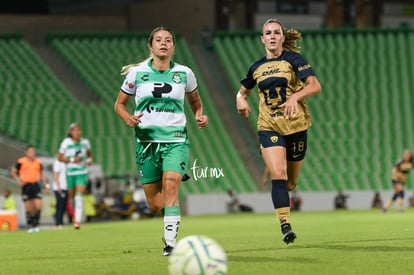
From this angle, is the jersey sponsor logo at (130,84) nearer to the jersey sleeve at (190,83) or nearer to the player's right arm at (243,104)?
the jersey sleeve at (190,83)

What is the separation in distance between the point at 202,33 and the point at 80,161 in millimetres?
23652

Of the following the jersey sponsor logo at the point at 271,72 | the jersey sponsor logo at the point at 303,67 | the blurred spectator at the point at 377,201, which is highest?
the jersey sponsor logo at the point at 303,67

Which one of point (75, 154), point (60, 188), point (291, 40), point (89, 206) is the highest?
point (291, 40)

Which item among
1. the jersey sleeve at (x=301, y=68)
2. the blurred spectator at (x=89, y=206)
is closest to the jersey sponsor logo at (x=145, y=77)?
the jersey sleeve at (x=301, y=68)

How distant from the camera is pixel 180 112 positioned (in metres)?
11.8

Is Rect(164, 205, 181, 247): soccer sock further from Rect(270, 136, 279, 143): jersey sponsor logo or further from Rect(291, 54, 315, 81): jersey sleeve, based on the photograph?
Rect(291, 54, 315, 81): jersey sleeve

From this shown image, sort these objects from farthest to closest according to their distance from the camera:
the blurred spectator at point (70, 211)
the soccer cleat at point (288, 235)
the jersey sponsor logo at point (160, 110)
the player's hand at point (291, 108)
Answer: the blurred spectator at point (70, 211) → the soccer cleat at point (288, 235) → the player's hand at point (291, 108) → the jersey sponsor logo at point (160, 110)

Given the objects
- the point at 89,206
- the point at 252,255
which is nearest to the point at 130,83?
the point at 252,255

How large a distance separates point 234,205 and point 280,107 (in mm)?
23955

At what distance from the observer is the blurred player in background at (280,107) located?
1282cm

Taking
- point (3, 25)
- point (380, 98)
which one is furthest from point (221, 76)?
point (3, 25)

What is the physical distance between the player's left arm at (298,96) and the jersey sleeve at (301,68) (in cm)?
7

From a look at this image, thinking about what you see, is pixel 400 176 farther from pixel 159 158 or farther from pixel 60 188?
pixel 159 158

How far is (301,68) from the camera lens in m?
12.8
